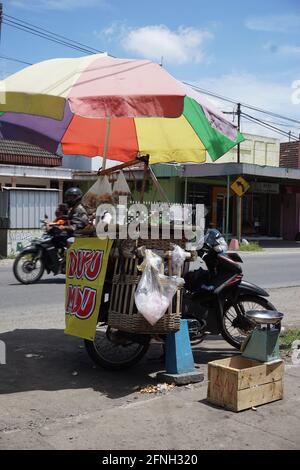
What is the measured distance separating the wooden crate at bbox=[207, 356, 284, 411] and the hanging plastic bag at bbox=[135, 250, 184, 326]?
65cm

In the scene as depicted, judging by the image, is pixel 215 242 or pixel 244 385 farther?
pixel 215 242

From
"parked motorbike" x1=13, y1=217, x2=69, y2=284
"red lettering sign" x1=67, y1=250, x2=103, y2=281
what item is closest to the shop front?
"parked motorbike" x1=13, y1=217, x2=69, y2=284

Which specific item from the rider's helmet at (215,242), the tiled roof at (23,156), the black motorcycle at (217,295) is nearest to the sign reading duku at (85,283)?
the black motorcycle at (217,295)

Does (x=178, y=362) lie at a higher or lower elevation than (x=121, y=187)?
lower

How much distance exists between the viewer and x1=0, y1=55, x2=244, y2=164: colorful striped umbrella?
4.89 m

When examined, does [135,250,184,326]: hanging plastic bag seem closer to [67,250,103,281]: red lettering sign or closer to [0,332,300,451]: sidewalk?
[67,250,103,281]: red lettering sign

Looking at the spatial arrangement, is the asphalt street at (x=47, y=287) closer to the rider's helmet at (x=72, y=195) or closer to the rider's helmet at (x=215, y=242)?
the rider's helmet at (x=72, y=195)

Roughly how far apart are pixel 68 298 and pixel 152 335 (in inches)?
36.5

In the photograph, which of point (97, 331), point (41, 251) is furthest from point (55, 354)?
point (41, 251)

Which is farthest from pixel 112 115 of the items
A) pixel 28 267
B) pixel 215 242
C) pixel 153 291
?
pixel 28 267

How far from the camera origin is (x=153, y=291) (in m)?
4.96

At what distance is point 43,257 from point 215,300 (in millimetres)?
6373

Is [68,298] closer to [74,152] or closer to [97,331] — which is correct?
[97,331]

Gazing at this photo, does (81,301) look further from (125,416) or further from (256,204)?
(256,204)
